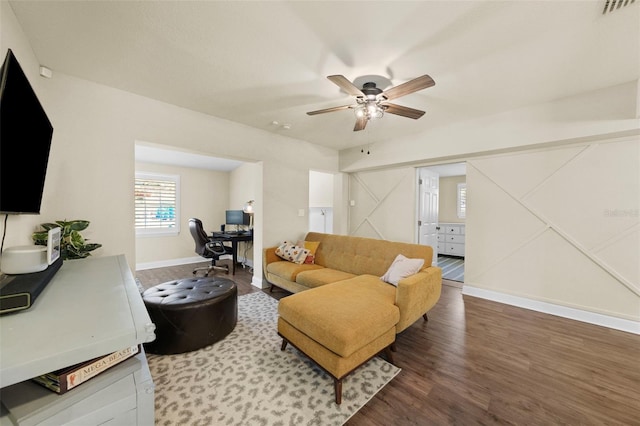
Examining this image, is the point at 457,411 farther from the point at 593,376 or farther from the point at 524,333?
the point at 524,333

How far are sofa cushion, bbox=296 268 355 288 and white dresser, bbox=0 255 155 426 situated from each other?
2047 mm

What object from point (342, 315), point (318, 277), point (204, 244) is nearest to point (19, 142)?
point (342, 315)

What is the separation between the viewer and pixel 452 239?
21.1 ft

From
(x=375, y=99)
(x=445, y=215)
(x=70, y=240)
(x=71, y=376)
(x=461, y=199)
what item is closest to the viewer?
(x=71, y=376)

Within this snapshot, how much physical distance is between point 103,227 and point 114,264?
1.07 metres

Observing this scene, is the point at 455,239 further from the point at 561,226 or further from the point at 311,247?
the point at 311,247

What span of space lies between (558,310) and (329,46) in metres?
4.03

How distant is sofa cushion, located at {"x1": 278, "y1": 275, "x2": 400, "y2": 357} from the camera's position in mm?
1655

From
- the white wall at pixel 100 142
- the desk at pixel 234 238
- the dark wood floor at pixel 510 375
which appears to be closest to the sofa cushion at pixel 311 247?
the desk at pixel 234 238

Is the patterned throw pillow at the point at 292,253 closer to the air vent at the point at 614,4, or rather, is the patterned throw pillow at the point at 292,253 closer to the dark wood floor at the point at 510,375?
the dark wood floor at the point at 510,375

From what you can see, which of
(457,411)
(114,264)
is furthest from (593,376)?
(114,264)

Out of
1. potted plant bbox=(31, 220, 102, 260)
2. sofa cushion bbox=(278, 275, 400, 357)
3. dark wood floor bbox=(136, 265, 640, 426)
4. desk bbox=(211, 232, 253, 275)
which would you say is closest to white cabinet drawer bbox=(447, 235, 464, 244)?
dark wood floor bbox=(136, 265, 640, 426)

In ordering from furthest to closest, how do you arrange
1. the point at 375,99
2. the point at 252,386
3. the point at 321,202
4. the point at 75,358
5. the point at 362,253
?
the point at 321,202, the point at 362,253, the point at 375,99, the point at 252,386, the point at 75,358

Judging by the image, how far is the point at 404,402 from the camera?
5.37 ft
